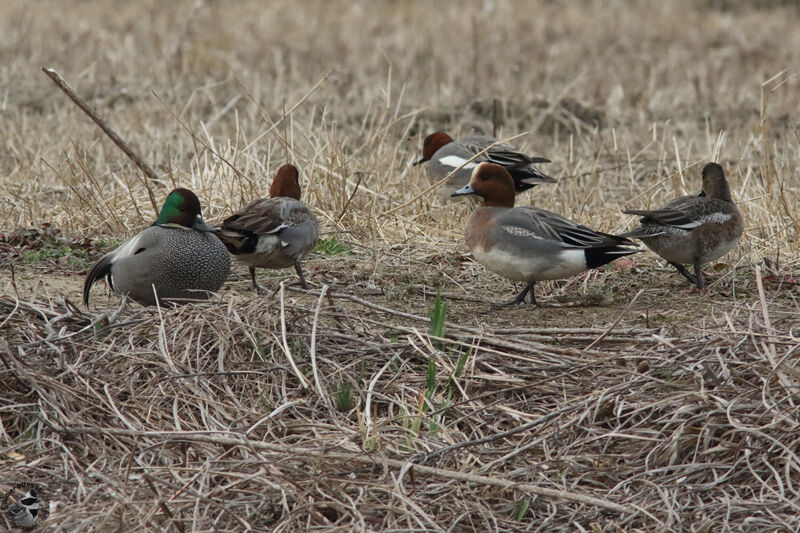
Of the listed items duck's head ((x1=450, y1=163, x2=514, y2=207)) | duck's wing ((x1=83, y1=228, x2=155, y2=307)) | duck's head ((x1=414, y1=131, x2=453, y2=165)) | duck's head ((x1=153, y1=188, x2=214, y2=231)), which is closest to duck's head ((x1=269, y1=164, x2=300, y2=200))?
duck's head ((x1=450, y1=163, x2=514, y2=207))

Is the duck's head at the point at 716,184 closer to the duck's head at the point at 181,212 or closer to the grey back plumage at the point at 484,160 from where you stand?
the grey back plumage at the point at 484,160

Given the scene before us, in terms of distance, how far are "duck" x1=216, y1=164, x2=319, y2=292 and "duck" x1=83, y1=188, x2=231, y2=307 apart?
0.92ft

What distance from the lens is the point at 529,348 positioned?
12.4 ft

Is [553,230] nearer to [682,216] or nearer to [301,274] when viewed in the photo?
[682,216]

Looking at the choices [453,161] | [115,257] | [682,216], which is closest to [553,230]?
[682,216]

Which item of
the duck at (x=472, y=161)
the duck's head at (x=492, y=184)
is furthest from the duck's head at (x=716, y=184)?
the duck at (x=472, y=161)

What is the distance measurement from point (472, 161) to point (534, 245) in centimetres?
247

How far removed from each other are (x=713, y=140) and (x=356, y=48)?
17.1 ft

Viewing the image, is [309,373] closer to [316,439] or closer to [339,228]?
[316,439]

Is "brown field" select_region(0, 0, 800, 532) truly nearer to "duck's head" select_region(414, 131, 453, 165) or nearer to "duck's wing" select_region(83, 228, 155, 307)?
"duck's wing" select_region(83, 228, 155, 307)

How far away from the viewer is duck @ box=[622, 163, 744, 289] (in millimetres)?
5184

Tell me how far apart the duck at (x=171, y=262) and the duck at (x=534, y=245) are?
1261 mm

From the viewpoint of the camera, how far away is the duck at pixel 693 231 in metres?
5.18

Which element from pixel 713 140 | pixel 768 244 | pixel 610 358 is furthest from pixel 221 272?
pixel 713 140
